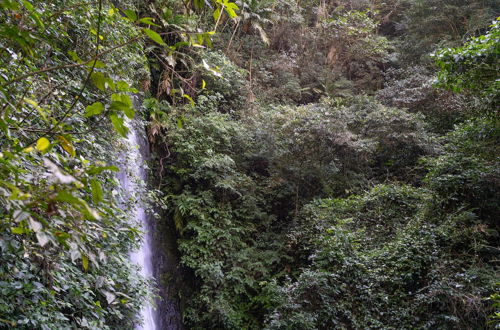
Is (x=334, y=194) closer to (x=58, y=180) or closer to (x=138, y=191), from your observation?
(x=138, y=191)

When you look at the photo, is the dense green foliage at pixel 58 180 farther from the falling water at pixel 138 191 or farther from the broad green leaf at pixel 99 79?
the falling water at pixel 138 191

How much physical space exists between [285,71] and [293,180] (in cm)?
453

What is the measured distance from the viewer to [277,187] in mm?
7930

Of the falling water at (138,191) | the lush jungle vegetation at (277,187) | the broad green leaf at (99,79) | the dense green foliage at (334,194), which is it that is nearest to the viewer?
the broad green leaf at (99,79)

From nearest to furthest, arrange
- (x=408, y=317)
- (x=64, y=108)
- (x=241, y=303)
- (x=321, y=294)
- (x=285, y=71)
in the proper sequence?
1. (x=64, y=108)
2. (x=408, y=317)
3. (x=321, y=294)
4. (x=241, y=303)
5. (x=285, y=71)

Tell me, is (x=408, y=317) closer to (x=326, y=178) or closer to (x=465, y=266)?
(x=465, y=266)

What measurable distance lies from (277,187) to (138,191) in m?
3.81

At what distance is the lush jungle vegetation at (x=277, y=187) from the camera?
3.29 meters

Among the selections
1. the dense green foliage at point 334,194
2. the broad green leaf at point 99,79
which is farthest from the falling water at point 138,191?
the broad green leaf at point 99,79

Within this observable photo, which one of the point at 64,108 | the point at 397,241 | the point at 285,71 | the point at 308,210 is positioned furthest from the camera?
the point at 285,71

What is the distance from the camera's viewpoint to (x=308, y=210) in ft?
23.5

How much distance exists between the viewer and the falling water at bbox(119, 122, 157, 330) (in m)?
4.71

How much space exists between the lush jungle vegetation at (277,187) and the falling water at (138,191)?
22 cm

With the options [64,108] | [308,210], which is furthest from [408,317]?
[64,108]
